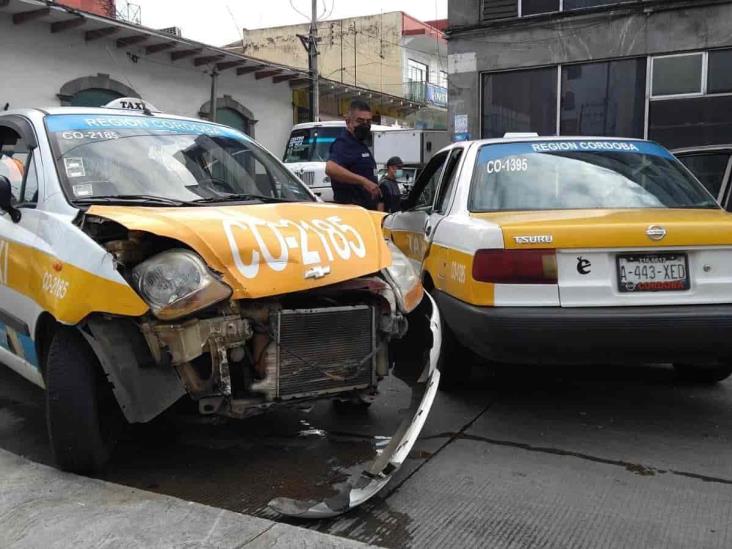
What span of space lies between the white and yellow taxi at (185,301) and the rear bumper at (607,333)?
396 mm

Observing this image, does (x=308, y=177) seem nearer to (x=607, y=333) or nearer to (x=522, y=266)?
(x=522, y=266)

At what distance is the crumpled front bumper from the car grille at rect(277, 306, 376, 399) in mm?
273

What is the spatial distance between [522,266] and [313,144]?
44.7 feet

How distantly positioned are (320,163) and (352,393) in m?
13.0

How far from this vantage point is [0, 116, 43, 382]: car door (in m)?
3.52

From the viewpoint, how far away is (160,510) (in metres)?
2.81

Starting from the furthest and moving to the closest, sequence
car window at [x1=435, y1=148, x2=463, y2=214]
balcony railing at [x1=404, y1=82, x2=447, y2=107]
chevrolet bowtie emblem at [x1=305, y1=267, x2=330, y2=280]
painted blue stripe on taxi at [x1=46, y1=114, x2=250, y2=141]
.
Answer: balcony railing at [x1=404, y1=82, x2=447, y2=107], car window at [x1=435, y1=148, x2=463, y2=214], painted blue stripe on taxi at [x1=46, y1=114, x2=250, y2=141], chevrolet bowtie emblem at [x1=305, y1=267, x2=330, y2=280]

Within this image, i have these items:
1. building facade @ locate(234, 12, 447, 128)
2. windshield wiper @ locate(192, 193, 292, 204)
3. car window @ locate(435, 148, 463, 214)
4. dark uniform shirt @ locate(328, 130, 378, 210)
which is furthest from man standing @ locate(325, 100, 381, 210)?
building facade @ locate(234, 12, 447, 128)

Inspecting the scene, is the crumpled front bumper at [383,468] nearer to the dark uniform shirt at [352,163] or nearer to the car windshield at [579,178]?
the car windshield at [579,178]

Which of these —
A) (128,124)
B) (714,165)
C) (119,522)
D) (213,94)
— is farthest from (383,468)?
(213,94)

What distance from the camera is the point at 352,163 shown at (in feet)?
19.8

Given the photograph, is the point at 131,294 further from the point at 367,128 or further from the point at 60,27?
the point at 60,27

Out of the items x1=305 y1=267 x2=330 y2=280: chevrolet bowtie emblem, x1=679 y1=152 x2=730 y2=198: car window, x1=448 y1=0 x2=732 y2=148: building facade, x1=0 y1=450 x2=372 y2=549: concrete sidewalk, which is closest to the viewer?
x1=0 y1=450 x2=372 y2=549: concrete sidewalk

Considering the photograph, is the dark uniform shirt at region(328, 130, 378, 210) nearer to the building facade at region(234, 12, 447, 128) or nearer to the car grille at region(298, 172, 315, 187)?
the car grille at region(298, 172, 315, 187)
